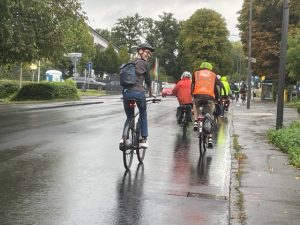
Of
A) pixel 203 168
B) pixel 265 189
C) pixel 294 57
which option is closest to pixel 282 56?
pixel 203 168

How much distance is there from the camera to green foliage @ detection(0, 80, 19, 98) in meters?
37.9

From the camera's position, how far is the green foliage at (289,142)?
34.1ft

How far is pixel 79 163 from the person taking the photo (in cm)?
970

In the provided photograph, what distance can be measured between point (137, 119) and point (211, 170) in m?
1.57

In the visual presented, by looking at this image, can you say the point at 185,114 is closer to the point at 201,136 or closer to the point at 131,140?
the point at 201,136

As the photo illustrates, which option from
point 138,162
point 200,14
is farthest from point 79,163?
point 200,14

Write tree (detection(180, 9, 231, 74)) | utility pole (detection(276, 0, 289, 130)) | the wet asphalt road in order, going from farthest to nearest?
1. tree (detection(180, 9, 231, 74))
2. utility pole (detection(276, 0, 289, 130))
3. the wet asphalt road

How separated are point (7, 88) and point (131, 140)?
30.5 meters

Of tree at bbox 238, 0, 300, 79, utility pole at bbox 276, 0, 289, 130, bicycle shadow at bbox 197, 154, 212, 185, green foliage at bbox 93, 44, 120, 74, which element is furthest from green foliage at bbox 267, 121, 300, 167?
green foliage at bbox 93, 44, 120, 74

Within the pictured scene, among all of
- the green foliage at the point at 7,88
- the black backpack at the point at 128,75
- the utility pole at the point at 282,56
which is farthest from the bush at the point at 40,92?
the black backpack at the point at 128,75

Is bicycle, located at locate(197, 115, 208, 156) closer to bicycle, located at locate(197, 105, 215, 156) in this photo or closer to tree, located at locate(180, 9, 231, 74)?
bicycle, located at locate(197, 105, 215, 156)

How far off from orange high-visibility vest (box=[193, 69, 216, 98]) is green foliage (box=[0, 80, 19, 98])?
2795 centimetres

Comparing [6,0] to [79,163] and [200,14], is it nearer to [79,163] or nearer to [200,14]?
[79,163]

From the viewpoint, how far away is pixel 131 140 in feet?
30.9
